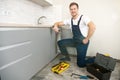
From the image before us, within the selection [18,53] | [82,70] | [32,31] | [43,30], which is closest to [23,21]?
[43,30]

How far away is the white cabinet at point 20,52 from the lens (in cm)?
97

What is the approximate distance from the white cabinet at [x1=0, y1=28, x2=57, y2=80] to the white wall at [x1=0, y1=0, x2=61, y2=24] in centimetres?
47

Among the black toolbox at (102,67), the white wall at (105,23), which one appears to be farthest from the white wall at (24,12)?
the black toolbox at (102,67)

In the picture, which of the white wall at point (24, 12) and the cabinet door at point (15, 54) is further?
the white wall at point (24, 12)

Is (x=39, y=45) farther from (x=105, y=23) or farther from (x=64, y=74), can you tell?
(x=105, y=23)

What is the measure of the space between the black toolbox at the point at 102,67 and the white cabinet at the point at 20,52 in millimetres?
768

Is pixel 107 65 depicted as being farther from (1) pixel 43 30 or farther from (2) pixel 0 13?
(2) pixel 0 13

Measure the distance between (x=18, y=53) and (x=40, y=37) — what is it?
1.72 ft

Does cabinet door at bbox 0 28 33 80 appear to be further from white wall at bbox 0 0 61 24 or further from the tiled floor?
white wall at bbox 0 0 61 24

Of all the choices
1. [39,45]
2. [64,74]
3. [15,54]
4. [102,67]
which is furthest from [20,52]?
[102,67]

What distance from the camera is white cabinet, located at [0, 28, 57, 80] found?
97cm

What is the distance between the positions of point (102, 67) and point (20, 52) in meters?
1.18

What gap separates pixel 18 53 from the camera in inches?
45.1

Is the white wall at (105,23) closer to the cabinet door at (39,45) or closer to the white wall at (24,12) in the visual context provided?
the white wall at (24,12)
